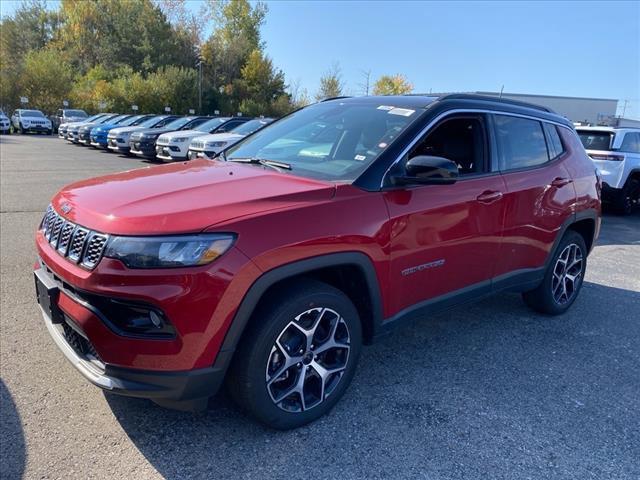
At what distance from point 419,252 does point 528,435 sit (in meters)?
1.20

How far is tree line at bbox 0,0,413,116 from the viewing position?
45.0 m

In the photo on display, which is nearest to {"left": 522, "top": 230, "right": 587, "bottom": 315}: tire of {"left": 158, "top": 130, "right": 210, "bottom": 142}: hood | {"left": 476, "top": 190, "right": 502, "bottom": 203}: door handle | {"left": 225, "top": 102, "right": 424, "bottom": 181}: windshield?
{"left": 476, "top": 190, "right": 502, "bottom": 203}: door handle

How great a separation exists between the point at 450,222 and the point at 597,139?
9.13 m

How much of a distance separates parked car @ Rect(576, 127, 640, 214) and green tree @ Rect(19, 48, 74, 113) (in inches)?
1659

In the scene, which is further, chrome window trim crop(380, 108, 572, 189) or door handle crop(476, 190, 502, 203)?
door handle crop(476, 190, 502, 203)

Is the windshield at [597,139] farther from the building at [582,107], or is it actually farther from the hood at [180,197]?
the building at [582,107]

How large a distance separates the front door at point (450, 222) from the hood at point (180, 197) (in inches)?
23.6

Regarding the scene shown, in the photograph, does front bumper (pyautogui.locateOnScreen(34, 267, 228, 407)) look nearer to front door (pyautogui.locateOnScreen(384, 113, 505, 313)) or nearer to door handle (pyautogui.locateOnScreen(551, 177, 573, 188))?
front door (pyautogui.locateOnScreen(384, 113, 505, 313))

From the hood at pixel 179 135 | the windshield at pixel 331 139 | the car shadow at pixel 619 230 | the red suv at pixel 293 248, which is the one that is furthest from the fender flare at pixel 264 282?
the hood at pixel 179 135

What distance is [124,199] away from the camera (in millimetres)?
2543

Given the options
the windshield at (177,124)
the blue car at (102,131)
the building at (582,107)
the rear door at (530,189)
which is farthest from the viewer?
the building at (582,107)

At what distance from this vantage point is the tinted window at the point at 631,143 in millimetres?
10242

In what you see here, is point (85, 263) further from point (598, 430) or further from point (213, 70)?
point (213, 70)

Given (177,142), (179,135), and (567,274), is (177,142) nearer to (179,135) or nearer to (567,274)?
(179,135)
